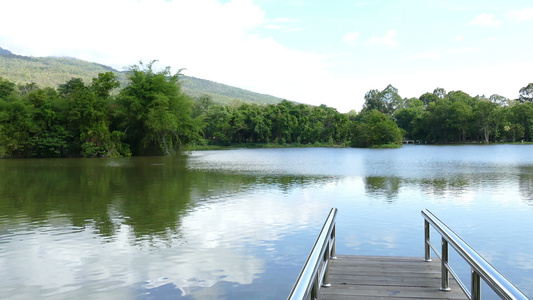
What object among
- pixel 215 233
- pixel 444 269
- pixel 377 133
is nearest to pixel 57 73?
pixel 377 133

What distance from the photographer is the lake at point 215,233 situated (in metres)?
5.86

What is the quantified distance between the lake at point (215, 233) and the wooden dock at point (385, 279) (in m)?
1.09

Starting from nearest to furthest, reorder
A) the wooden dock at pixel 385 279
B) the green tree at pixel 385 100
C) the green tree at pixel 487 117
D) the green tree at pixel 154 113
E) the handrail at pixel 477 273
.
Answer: the handrail at pixel 477 273 → the wooden dock at pixel 385 279 → the green tree at pixel 154 113 → the green tree at pixel 487 117 → the green tree at pixel 385 100

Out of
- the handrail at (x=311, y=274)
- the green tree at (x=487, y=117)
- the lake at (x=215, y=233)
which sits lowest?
the lake at (x=215, y=233)

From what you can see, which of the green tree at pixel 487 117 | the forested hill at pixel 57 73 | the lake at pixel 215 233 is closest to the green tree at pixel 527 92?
the green tree at pixel 487 117

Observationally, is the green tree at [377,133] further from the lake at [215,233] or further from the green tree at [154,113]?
the lake at [215,233]

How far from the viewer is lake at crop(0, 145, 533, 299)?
19.2ft

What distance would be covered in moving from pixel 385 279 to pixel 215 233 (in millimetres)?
4854

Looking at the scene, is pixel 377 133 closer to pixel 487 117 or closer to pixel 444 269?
pixel 487 117

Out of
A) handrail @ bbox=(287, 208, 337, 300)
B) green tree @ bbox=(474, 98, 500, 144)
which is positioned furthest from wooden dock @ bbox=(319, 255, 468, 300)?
green tree @ bbox=(474, 98, 500, 144)

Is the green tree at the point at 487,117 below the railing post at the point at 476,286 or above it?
above

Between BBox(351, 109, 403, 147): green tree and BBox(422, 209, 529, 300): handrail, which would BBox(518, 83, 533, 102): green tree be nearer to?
BBox(351, 109, 403, 147): green tree

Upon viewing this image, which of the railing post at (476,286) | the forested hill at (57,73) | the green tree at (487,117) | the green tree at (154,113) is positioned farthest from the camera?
the forested hill at (57,73)

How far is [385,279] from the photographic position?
4273 millimetres
